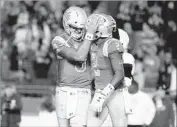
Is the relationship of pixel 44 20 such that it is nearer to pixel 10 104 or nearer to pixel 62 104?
pixel 10 104

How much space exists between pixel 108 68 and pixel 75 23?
627mm

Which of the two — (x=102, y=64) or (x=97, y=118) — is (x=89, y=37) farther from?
(x=97, y=118)

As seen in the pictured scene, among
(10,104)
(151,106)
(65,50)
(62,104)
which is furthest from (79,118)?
(10,104)

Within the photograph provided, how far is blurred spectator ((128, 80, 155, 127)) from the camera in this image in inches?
398

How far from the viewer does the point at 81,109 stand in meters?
7.34

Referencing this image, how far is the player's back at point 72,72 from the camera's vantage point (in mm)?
7363

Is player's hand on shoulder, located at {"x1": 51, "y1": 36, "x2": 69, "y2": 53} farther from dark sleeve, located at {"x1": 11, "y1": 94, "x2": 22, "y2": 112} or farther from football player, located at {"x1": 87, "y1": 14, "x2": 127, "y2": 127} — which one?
dark sleeve, located at {"x1": 11, "y1": 94, "x2": 22, "y2": 112}

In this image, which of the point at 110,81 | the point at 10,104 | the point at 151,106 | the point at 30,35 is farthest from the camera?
the point at 30,35

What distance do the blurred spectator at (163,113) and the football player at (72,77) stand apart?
4.24 metres

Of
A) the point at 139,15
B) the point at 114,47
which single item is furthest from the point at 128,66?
the point at 139,15

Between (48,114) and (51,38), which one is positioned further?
(51,38)

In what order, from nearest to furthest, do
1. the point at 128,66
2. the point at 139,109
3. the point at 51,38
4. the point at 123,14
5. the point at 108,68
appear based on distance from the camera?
1. the point at 108,68
2. the point at 128,66
3. the point at 139,109
4. the point at 51,38
5. the point at 123,14

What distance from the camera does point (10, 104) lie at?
12062mm

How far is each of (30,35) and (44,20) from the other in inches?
23.9
